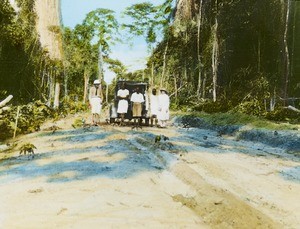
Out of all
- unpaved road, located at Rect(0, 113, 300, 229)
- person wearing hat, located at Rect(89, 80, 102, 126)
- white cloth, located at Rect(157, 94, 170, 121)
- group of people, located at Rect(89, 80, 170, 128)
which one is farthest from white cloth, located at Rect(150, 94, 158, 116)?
unpaved road, located at Rect(0, 113, 300, 229)

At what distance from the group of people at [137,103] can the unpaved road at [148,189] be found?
6.41m

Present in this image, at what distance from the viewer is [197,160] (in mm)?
7348

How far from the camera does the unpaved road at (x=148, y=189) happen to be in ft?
13.5

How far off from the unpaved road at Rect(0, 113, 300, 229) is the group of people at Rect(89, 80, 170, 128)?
21.0ft

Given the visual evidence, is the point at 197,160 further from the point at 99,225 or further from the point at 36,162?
the point at 99,225

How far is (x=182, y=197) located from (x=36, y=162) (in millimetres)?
3644

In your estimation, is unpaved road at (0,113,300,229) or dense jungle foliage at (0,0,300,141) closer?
unpaved road at (0,113,300,229)

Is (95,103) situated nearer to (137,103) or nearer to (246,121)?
(137,103)

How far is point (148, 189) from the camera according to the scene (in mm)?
5262

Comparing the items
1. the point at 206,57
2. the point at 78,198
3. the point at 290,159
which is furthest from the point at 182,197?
the point at 206,57

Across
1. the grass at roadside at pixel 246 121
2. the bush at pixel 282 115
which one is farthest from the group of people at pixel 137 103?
the bush at pixel 282 115

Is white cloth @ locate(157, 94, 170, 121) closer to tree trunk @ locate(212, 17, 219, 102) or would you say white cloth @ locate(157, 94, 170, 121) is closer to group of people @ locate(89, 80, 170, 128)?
group of people @ locate(89, 80, 170, 128)

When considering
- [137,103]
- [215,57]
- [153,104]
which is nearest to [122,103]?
[137,103]

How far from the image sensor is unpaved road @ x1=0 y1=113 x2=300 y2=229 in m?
4.10
